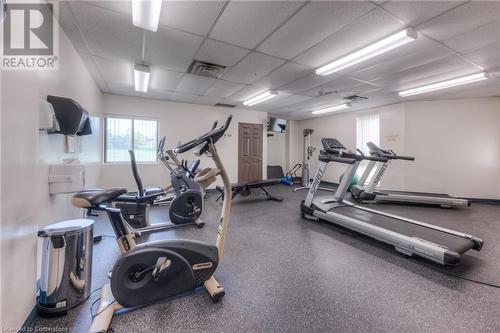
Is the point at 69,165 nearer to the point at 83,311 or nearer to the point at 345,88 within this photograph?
the point at 83,311

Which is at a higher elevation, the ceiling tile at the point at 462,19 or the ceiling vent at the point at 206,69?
the ceiling vent at the point at 206,69

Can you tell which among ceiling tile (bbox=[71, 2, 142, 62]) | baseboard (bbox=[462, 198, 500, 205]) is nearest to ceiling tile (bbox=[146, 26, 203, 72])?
ceiling tile (bbox=[71, 2, 142, 62])

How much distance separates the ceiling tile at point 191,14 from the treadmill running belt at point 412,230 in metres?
3.24

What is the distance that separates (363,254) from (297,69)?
3014mm

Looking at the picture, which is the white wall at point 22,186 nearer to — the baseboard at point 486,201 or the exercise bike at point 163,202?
the exercise bike at point 163,202

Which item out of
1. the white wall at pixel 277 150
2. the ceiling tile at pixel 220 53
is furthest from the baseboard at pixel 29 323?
the white wall at pixel 277 150

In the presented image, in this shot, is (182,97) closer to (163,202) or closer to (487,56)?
(163,202)

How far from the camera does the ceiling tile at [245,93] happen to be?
4.71 metres

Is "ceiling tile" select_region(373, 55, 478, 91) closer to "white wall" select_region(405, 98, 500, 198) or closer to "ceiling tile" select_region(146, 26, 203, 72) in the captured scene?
"white wall" select_region(405, 98, 500, 198)

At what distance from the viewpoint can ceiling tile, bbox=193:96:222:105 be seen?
5.57 metres

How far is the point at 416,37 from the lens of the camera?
2.46 m

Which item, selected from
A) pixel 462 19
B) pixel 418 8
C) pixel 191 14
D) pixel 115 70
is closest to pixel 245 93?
pixel 115 70

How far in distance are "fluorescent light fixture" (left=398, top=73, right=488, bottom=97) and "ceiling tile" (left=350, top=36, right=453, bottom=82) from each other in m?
1.38

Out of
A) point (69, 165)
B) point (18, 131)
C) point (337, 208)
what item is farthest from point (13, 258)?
point (337, 208)
